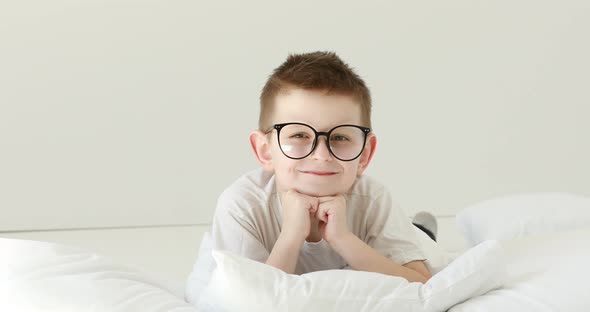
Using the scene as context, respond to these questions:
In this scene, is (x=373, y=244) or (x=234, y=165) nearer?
(x=373, y=244)

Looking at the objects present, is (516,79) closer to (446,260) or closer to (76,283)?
(446,260)

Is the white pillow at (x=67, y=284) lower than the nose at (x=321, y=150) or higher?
lower

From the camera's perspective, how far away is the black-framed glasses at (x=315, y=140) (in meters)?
1.86

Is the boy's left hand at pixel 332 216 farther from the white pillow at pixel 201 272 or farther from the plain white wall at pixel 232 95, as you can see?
the plain white wall at pixel 232 95

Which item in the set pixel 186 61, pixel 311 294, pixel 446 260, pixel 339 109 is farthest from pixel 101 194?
pixel 311 294

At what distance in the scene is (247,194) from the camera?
80.0 inches

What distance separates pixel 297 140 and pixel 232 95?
2.13 meters

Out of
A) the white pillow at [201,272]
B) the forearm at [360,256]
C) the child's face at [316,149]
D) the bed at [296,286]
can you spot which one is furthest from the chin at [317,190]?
the bed at [296,286]

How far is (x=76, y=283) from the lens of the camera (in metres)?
1.54

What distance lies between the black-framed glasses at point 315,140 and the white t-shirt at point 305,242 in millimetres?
189

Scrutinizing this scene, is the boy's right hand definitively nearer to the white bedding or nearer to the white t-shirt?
the white t-shirt

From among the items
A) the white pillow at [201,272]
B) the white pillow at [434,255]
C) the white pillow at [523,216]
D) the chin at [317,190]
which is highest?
the chin at [317,190]

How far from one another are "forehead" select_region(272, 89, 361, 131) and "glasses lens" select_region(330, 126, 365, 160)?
0.02 m

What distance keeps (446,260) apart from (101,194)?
82.6 inches
